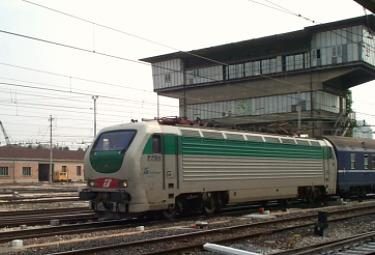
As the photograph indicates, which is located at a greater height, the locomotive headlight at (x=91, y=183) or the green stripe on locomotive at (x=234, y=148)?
the green stripe on locomotive at (x=234, y=148)

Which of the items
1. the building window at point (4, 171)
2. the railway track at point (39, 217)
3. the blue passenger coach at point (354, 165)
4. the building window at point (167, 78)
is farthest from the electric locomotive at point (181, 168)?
the building window at point (4, 171)

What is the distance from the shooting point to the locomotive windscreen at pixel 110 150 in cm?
1605

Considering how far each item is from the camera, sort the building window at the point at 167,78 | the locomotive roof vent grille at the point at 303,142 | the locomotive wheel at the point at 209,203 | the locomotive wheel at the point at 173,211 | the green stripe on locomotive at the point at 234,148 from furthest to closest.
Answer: the building window at the point at 167,78 → the locomotive roof vent grille at the point at 303,142 → the locomotive wheel at the point at 209,203 → the locomotive wheel at the point at 173,211 → the green stripe on locomotive at the point at 234,148

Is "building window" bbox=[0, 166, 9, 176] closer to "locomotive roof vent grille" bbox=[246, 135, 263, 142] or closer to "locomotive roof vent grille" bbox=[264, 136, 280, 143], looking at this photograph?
"locomotive roof vent grille" bbox=[264, 136, 280, 143]

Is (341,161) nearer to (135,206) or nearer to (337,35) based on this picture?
(135,206)

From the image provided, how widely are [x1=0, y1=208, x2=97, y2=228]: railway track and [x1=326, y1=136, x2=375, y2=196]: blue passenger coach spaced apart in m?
12.8

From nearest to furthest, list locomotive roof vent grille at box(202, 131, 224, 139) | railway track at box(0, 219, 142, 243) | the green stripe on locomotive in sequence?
railway track at box(0, 219, 142, 243)
the green stripe on locomotive
locomotive roof vent grille at box(202, 131, 224, 139)

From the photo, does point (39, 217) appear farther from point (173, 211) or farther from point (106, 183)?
point (173, 211)

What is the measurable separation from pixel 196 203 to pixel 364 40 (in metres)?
54.7

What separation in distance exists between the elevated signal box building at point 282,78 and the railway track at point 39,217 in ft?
154

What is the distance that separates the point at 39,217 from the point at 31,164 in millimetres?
65118

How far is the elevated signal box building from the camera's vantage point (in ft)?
223

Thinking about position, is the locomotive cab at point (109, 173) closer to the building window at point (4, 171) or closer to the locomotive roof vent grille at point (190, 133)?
→ the locomotive roof vent grille at point (190, 133)

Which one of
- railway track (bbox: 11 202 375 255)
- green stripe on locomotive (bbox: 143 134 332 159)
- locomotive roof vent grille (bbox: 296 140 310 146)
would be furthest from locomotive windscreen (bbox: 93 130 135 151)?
locomotive roof vent grille (bbox: 296 140 310 146)
